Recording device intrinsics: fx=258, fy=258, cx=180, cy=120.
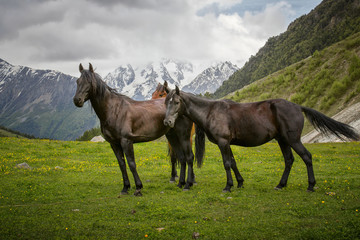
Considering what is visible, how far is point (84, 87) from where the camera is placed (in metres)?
8.78

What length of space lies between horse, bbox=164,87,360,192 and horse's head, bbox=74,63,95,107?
279cm

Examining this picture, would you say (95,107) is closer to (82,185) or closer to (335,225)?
(82,185)

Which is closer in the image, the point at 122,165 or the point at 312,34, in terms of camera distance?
the point at 122,165

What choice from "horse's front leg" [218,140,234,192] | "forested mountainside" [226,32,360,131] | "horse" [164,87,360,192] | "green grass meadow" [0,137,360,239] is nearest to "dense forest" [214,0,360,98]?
"forested mountainside" [226,32,360,131]

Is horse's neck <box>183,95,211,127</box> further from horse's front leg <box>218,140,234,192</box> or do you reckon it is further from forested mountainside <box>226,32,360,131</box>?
forested mountainside <box>226,32,360,131</box>

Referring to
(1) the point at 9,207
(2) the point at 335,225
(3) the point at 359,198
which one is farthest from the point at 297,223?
(1) the point at 9,207

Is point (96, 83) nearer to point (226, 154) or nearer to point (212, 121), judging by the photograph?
point (212, 121)

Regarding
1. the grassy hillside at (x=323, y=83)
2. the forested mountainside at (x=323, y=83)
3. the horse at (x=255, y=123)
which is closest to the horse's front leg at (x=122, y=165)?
the horse at (x=255, y=123)

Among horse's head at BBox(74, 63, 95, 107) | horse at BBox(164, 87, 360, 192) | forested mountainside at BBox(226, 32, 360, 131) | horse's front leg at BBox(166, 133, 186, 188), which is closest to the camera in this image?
horse's head at BBox(74, 63, 95, 107)

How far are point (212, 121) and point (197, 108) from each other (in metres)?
0.83

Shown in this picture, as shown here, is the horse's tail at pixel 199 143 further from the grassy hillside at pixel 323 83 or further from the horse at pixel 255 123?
the grassy hillside at pixel 323 83

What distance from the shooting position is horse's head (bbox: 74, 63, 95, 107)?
858cm

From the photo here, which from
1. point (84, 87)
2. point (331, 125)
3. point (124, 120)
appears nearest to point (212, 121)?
point (124, 120)

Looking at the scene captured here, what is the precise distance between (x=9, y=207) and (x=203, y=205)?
5702mm
